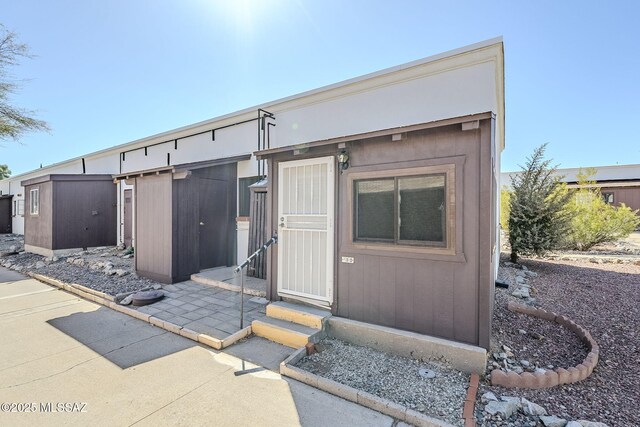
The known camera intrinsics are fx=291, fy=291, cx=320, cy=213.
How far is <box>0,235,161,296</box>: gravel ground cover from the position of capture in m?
5.89

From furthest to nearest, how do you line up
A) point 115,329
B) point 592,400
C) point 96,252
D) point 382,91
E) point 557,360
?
1. point 96,252
2. point 382,91
3. point 115,329
4. point 557,360
5. point 592,400

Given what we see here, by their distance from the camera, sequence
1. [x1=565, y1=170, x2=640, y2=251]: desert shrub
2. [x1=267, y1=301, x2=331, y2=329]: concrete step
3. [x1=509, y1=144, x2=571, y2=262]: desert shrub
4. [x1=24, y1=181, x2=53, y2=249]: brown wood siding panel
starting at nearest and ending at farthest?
[x1=267, y1=301, x2=331, y2=329]: concrete step
[x1=509, y1=144, x2=571, y2=262]: desert shrub
[x1=24, y1=181, x2=53, y2=249]: brown wood siding panel
[x1=565, y1=170, x2=640, y2=251]: desert shrub

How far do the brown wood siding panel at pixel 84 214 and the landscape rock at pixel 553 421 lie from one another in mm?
12460

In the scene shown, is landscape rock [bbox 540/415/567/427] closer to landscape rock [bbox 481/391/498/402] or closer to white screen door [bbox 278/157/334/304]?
landscape rock [bbox 481/391/498/402]

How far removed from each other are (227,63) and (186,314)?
6302mm

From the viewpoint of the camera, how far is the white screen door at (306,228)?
12.7 feet

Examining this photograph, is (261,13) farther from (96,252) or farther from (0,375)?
(96,252)

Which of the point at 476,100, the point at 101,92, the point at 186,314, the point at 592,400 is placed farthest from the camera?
the point at 101,92

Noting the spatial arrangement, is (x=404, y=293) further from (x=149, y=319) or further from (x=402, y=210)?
(x=149, y=319)

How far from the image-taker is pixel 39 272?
7191 millimetres

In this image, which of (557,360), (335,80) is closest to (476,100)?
(335,80)

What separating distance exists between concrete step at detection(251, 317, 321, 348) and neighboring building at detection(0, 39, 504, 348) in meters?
0.46

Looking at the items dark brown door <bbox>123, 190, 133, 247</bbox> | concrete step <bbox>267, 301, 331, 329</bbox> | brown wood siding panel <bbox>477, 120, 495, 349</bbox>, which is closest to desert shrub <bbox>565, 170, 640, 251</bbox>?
brown wood siding panel <bbox>477, 120, 495, 349</bbox>

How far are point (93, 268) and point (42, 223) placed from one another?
447 centimetres
